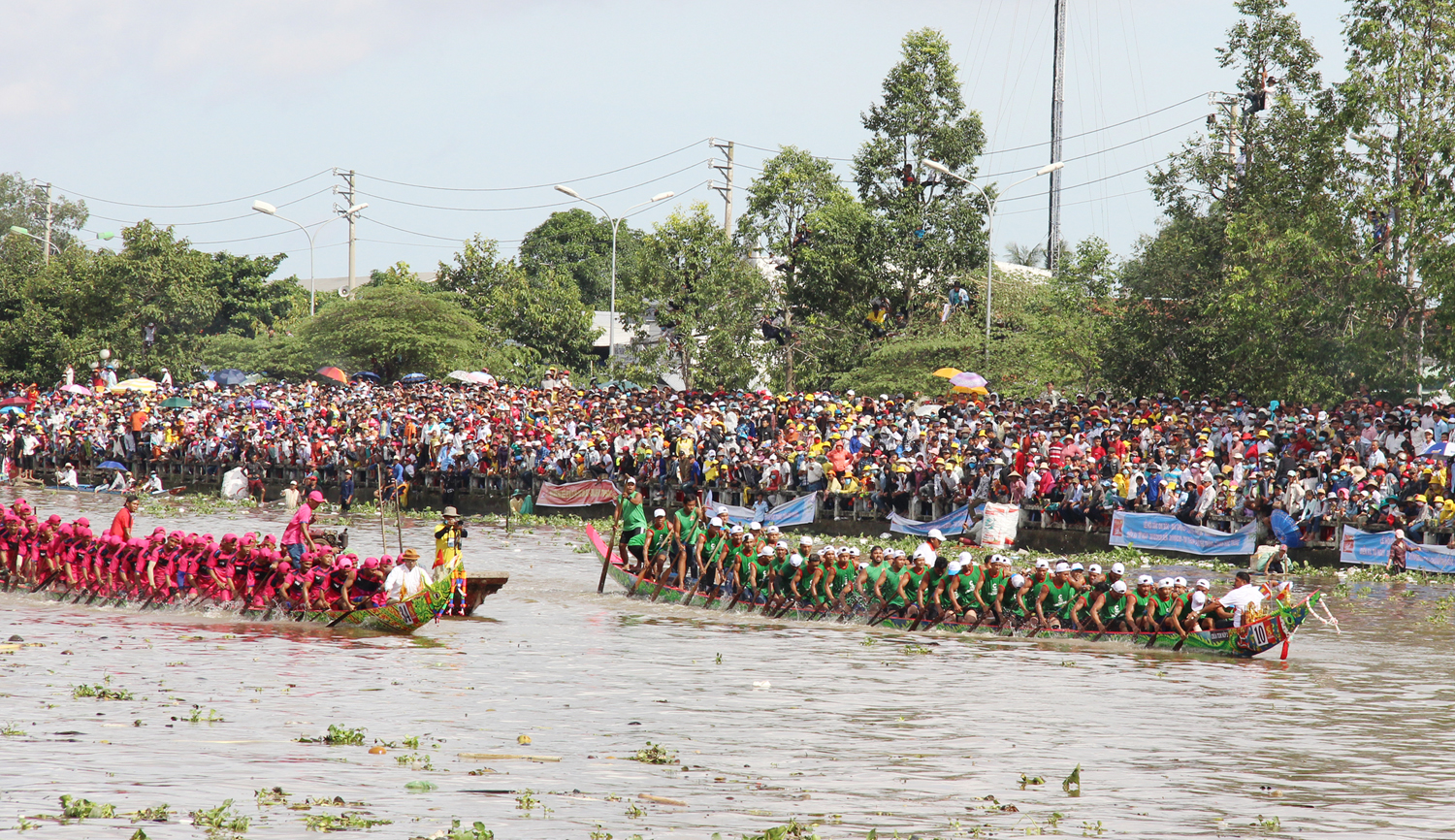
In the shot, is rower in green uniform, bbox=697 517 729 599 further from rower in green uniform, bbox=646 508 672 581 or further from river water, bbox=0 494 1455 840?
river water, bbox=0 494 1455 840

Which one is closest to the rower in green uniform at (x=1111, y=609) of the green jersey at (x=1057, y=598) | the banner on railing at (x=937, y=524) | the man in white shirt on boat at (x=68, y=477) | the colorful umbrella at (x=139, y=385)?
the green jersey at (x=1057, y=598)

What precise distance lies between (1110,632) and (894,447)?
12.1 metres

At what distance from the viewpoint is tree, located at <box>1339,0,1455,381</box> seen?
2723 cm

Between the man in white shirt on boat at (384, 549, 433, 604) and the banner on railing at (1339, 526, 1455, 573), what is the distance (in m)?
15.8

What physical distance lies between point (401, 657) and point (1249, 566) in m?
→ 15.6

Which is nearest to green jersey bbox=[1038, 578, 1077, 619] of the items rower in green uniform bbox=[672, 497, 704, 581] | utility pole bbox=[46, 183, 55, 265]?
rower in green uniform bbox=[672, 497, 704, 581]

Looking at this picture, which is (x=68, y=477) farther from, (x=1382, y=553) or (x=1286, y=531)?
(x=1382, y=553)

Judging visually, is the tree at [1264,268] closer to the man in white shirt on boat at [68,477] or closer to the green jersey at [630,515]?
the green jersey at [630,515]

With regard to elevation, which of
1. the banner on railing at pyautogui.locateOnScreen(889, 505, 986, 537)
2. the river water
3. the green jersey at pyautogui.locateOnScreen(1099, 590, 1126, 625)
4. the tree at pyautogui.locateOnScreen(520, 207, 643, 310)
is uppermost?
the tree at pyautogui.locateOnScreen(520, 207, 643, 310)

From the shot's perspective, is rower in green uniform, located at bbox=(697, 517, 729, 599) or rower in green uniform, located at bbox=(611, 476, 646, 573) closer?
rower in green uniform, located at bbox=(697, 517, 729, 599)

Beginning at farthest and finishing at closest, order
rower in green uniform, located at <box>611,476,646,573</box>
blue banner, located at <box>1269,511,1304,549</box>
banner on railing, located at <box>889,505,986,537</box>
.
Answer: banner on railing, located at <box>889,505,986,537</box>
blue banner, located at <box>1269,511,1304,549</box>
rower in green uniform, located at <box>611,476,646,573</box>

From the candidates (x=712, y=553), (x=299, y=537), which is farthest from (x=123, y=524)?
(x=712, y=553)

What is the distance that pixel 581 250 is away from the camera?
80.3 meters

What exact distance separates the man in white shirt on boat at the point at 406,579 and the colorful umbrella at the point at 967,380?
18790 mm
